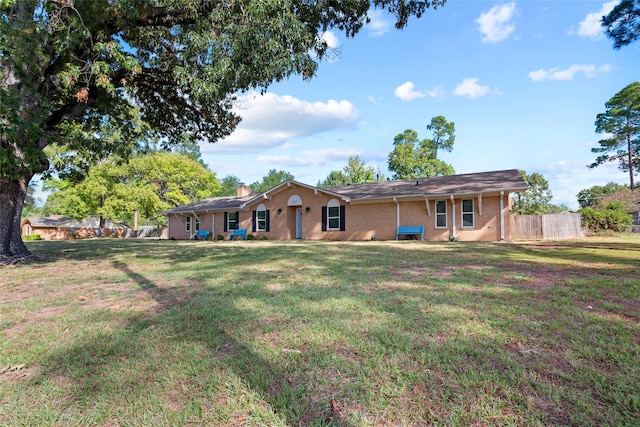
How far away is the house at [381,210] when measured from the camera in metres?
15.3

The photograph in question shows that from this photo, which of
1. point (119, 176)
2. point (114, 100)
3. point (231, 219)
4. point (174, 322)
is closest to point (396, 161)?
point (231, 219)

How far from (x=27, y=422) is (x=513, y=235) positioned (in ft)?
60.1

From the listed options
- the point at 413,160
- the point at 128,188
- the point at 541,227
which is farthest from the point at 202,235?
the point at 413,160

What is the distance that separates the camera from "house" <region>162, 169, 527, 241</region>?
15281 millimetres

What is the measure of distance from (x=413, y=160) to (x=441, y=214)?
20.8m

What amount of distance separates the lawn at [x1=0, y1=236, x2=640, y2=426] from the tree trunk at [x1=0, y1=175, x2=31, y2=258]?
19.4ft

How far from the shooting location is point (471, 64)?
1466 centimetres

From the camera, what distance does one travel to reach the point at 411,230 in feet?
54.1

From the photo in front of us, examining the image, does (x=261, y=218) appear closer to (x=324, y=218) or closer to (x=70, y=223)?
(x=324, y=218)

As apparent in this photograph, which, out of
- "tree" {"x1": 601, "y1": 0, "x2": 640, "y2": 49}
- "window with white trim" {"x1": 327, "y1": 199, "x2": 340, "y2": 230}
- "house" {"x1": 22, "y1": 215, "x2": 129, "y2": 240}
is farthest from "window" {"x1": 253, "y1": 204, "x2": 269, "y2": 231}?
"house" {"x1": 22, "y1": 215, "x2": 129, "y2": 240}

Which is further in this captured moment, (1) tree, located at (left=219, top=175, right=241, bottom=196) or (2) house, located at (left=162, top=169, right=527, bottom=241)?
(1) tree, located at (left=219, top=175, right=241, bottom=196)

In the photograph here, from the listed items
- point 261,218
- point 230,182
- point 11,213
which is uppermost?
point 230,182

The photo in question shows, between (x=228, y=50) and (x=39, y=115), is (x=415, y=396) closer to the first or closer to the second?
(x=228, y=50)

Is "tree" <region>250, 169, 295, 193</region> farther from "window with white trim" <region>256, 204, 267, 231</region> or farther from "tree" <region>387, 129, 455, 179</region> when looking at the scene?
"window with white trim" <region>256, 204, 267, 231</region>
